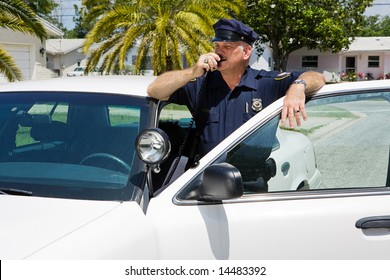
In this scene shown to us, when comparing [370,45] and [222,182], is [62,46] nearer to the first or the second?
[370,45]

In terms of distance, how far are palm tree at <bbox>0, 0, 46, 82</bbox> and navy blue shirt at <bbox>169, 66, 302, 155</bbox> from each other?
9.77 m

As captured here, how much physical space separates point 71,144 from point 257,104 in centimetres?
101

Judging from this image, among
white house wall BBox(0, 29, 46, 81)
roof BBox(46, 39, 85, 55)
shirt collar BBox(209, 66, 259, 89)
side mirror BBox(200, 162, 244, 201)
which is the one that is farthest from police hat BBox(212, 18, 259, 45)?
roof BBox(46, 39, 85, 55)

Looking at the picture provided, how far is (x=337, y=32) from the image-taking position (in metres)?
32.3

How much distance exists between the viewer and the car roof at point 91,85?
287 centimetres

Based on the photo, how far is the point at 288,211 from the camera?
7.37 feet

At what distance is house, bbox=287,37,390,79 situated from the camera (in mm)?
40156

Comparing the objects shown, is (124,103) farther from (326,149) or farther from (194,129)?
(326,149)

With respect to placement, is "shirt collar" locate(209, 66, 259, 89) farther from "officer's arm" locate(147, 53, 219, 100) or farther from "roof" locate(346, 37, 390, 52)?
"roof" locate(346, 37, 390, 52)

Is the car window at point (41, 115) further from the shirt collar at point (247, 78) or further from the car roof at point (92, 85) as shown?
the shirt collar at point (247, 78)

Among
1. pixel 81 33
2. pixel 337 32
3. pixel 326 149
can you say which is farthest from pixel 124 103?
pixel 81 33

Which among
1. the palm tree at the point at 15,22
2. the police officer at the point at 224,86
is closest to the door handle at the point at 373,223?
the police officer at the point at 224,86

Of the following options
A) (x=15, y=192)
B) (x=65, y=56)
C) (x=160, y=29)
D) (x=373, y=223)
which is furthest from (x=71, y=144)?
(x=65, y=56)

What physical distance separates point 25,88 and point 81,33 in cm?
8209
